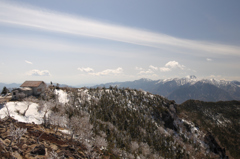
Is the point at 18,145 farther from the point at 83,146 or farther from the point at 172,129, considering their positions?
the point at 172,129

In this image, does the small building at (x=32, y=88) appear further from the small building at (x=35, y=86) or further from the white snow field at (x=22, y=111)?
the white snow field at (x=22, y=111)

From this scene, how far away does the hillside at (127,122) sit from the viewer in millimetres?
56094

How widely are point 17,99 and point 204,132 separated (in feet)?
500

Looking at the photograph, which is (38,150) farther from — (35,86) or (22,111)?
(35,86)

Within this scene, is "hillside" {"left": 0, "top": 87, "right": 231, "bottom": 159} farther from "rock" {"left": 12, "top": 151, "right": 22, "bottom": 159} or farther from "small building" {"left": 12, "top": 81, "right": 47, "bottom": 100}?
"rock" {"left": 12, "top": 151, "right": 22, "bottom": 159}

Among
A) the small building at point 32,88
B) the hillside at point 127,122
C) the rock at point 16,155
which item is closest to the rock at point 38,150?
the rock at point 16,155

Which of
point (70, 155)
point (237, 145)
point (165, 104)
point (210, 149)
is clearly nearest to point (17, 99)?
point (70, 155)

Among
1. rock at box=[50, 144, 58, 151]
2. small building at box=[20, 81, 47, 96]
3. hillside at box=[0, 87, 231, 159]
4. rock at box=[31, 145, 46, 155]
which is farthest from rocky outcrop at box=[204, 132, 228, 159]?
small building at box=[20, 81, 47, 96]

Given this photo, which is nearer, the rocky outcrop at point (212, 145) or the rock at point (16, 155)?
the rock at point (16, 155)

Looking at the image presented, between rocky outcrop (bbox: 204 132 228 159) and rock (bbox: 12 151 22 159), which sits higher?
rock (bbox: 12 151 22 159)

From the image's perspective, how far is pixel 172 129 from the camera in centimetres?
11319

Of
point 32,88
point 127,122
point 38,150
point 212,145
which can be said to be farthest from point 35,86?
point 212,145

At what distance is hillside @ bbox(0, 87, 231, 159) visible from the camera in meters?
56.1

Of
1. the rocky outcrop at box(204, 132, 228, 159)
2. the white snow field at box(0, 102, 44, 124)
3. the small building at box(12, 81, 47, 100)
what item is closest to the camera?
the white snow field at box(0, 102, 44, 124)
